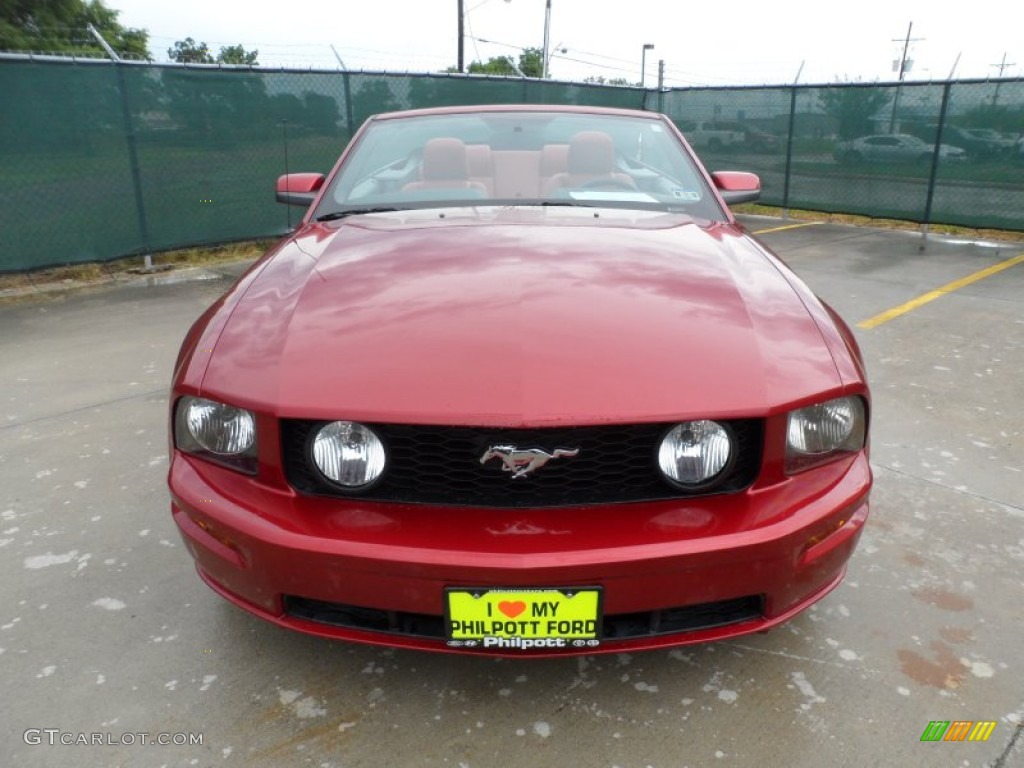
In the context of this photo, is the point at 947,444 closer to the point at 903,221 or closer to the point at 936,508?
the point at 936,508

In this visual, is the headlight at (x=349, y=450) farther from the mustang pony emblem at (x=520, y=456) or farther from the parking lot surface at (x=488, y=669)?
the parking lot surface at (x=488, y=669)

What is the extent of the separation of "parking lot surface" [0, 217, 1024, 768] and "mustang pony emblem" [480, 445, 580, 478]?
0.65m

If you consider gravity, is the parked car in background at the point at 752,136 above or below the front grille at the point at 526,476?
above

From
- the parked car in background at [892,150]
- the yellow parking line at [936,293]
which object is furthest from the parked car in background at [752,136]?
the yellow parking line at [936,293]

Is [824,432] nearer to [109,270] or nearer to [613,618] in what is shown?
[613,618]

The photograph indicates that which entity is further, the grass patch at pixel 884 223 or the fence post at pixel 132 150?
the grass patch at pixel 884 223

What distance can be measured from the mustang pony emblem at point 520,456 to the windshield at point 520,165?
1.49 metres

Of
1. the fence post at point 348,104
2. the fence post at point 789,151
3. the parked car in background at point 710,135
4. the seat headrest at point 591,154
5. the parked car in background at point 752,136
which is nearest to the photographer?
the seat headrest at point 591,154

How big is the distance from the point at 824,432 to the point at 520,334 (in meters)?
0.73

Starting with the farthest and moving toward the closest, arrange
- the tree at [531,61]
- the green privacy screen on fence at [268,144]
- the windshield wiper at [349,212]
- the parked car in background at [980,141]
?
the tree at [531,61] < the parked car in background at [980,141] < the green privacy screen on fence at [268,144] < the windshield wiper at [349,212]

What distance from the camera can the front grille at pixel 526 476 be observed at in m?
1.62

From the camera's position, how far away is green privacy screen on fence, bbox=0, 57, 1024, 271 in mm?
6281
